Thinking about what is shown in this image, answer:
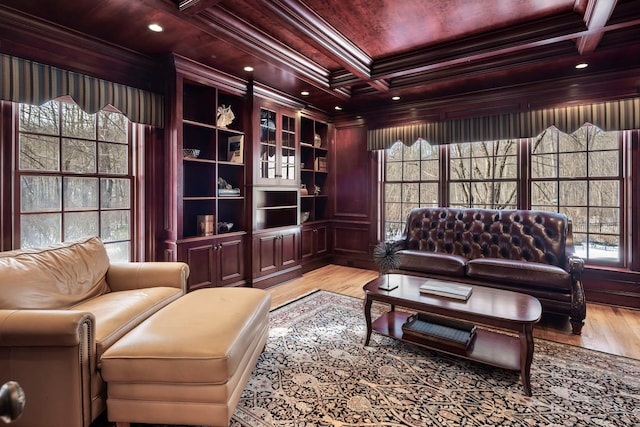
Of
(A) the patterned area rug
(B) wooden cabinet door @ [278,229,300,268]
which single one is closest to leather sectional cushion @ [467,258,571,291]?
(A) the patterned area rug

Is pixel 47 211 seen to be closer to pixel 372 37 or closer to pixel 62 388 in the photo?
pixel 62 388

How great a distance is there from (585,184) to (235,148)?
4282mm

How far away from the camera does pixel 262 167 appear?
4.29 metres

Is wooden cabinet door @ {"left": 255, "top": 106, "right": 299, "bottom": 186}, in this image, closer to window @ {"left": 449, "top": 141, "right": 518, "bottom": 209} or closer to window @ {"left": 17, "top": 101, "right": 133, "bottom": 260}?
window @ {"left": 17, "top": 101, "right": 133, "bottom": 260}

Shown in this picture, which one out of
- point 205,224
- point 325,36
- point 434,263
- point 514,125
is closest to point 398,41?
→ point 325,36

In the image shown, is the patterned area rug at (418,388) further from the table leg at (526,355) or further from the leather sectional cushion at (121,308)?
the leather sectional cushion at (121,308)

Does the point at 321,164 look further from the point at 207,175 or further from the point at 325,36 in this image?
the point at 325,36

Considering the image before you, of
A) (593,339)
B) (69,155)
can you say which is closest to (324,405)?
(593,339)

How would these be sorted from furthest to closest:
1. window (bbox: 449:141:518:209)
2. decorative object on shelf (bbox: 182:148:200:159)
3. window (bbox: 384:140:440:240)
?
1. window (bbox: 384:140:440:240)
2. window (bbox: 449:141:518:209)
3. decorative object on shelf (bbox: 182:148:200:159)

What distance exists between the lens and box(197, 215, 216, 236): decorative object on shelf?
12.2 feet

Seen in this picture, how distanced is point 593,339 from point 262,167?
3824mm

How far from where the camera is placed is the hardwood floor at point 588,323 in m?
2.69

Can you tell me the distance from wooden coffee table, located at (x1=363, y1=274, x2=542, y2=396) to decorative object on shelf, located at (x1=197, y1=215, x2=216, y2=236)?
6.59ft

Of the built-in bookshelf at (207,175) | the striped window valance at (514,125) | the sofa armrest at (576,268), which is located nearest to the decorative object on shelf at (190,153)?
the built-in bookshelf at (207,175)
